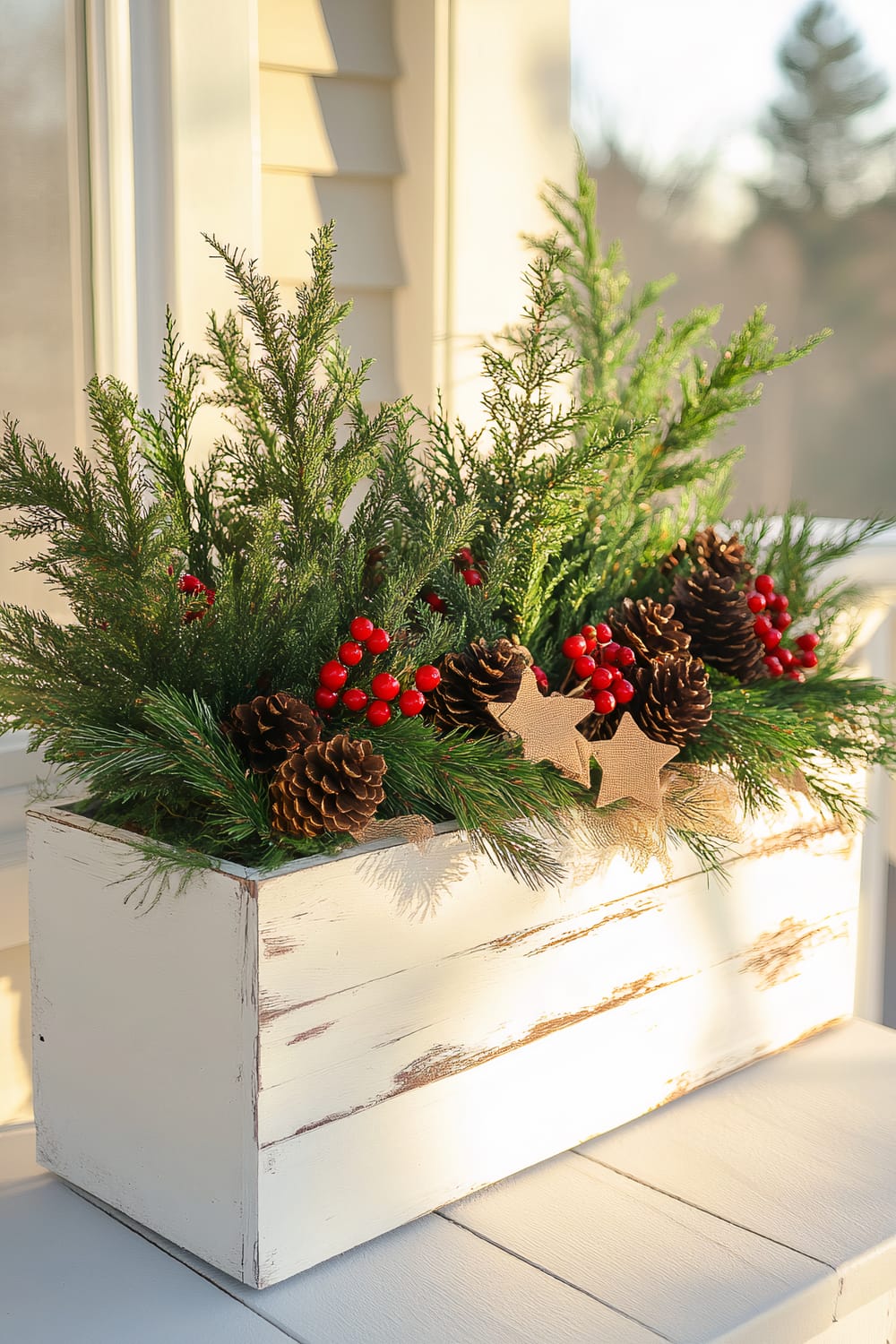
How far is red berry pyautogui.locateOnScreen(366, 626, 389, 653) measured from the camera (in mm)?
569

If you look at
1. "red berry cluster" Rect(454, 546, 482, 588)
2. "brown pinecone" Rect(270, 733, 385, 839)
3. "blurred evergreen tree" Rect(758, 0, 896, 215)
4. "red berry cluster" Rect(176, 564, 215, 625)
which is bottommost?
"brown pinecone" Rect(270, 733, 385, 839)

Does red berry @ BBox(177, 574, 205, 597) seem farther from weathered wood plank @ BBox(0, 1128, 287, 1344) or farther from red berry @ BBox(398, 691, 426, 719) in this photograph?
weathered wood plank @ BBox(0, 1128, 287, 1344)

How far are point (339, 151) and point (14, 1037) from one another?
2.49ft

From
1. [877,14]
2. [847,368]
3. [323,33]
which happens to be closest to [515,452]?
[323,33]

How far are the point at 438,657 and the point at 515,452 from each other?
0.14 metres

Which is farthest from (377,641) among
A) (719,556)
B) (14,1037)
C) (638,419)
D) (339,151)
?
(339,151)

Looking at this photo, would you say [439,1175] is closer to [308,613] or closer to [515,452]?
[308,613]

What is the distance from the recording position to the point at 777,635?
74cm

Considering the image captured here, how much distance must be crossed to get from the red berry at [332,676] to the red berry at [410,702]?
0.03 meters

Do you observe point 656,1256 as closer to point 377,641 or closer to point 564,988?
point 564,988

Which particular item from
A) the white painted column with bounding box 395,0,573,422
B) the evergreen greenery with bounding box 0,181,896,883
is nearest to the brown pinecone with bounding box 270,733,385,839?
the evergreen greenery with bounding box 0,181,896,883

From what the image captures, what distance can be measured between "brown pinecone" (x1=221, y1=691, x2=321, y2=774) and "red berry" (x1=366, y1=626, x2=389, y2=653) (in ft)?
0.14

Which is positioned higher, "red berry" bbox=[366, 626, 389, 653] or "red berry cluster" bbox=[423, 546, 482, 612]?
"red berry cluster" bbox=[423, 546, 482, 612]

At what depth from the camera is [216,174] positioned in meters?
0.85
